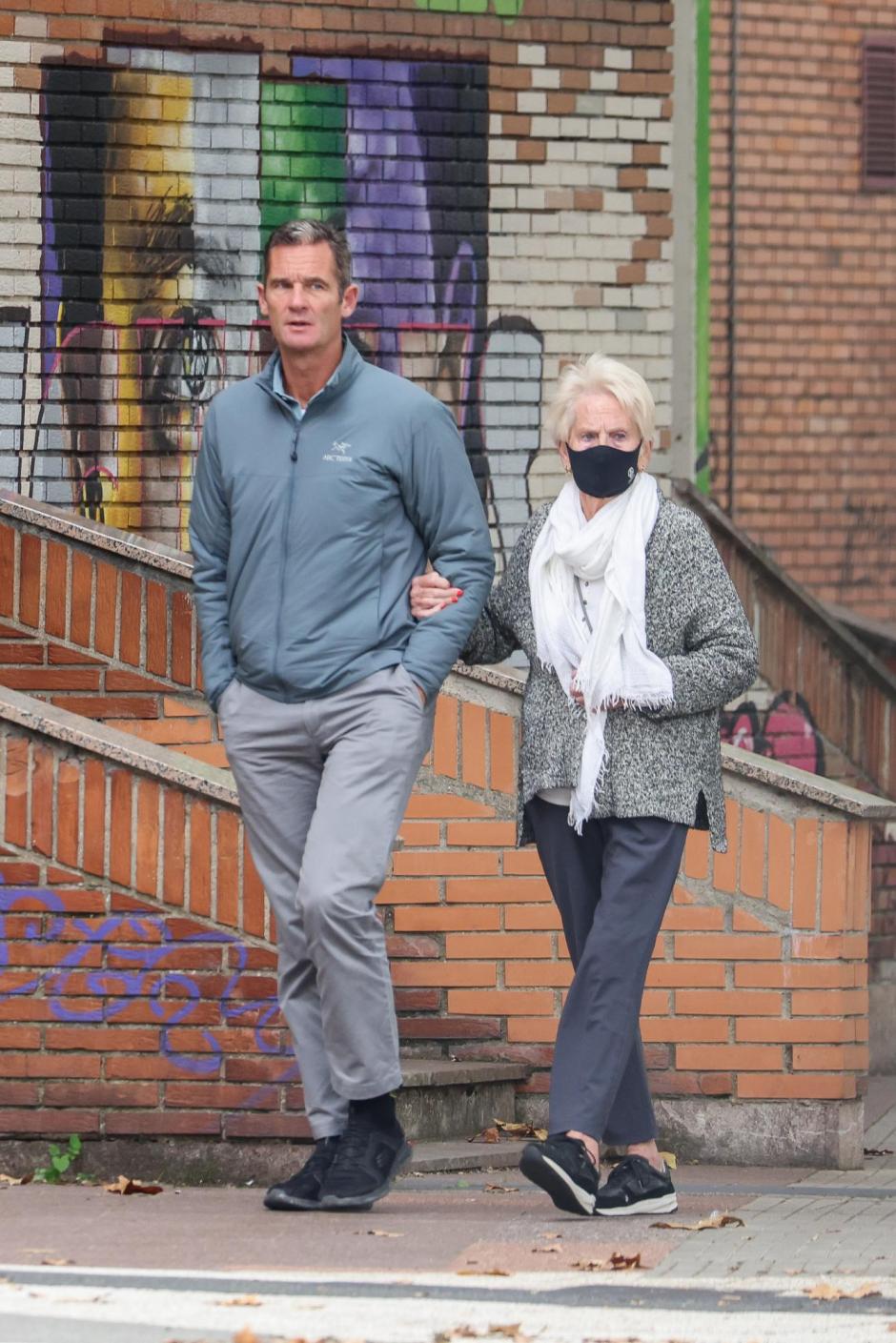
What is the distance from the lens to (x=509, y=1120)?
251 inches

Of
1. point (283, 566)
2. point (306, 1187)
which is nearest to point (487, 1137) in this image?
point (306, 1187)

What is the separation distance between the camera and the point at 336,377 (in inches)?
201

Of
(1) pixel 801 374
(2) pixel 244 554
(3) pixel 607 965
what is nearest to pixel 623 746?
(3) pixel 607 965

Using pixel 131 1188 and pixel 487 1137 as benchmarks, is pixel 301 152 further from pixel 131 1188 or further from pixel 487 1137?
pixel 131 1188

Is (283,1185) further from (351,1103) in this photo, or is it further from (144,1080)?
(144,1080)

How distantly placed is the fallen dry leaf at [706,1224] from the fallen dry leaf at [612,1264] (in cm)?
45

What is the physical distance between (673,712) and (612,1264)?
1.25 metres

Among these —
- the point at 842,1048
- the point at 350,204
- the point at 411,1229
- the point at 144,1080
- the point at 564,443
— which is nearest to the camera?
the point at 411,1229

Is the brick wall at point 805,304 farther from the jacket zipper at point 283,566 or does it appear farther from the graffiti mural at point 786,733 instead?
the jacket zipper at point 283,566

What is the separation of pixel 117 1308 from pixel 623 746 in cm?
172

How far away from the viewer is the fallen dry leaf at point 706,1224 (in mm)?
4949

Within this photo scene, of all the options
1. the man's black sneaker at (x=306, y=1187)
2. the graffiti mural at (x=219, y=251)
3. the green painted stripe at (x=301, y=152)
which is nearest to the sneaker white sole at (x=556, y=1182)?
the man's black sneaker at (x=306, y=1187)

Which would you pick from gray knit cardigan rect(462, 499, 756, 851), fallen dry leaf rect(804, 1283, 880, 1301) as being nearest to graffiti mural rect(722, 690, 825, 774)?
gray knit cardigan rect(462, 499, 756, 851)

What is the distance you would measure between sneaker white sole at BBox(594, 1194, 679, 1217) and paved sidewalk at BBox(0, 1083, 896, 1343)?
0.09 ft
